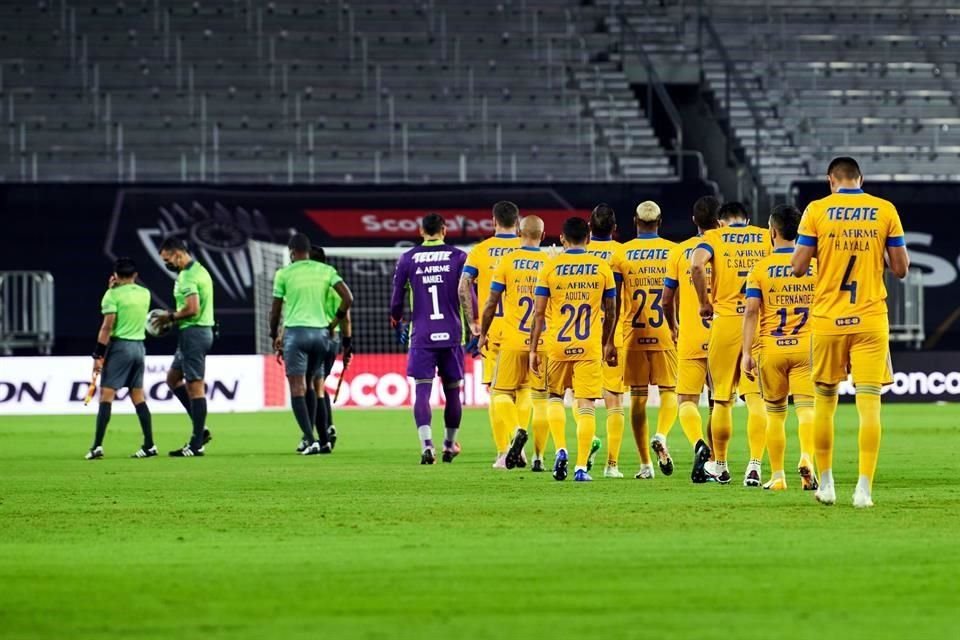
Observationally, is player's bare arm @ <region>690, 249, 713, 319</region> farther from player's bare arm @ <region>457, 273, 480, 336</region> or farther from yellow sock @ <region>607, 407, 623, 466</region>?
player's bare arm @ <region>457, 273, 480, 336</region>

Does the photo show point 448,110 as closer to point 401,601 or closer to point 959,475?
point 959,475

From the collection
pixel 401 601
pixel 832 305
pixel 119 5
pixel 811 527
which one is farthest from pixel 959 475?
pixel 119 5

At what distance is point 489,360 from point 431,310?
0.80m

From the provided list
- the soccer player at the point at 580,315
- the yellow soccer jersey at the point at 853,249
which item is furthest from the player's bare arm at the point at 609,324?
the yellow soccer jersey at the point at 853,249

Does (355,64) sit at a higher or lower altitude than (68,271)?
higher

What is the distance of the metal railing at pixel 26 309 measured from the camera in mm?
32125

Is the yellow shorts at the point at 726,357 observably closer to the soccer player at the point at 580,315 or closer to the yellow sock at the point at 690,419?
the yellow sock at the point at 690,419

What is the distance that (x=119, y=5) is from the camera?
3884 centimetres

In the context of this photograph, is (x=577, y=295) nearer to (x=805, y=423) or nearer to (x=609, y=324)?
(x=609, y=324)

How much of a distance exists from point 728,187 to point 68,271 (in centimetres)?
1410

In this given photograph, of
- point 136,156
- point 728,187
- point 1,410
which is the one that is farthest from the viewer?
point 728,187

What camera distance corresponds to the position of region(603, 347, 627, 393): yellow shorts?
15.4 metres

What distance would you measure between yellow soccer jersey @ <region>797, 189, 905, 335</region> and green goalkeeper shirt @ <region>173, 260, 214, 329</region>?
916cm

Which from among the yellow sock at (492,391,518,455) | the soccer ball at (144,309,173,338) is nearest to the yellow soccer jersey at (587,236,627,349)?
the yellow sock at (492,391,518,455)
